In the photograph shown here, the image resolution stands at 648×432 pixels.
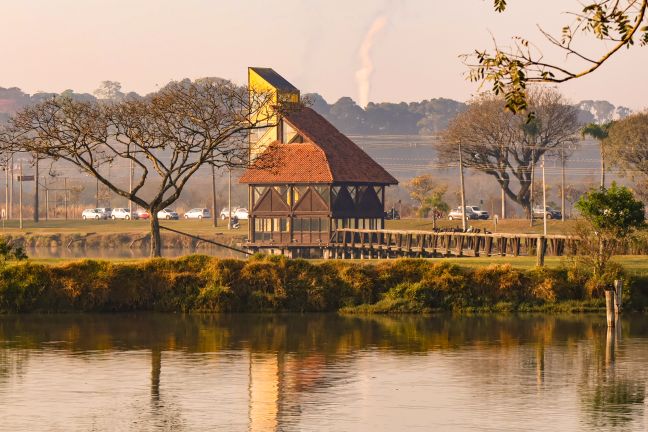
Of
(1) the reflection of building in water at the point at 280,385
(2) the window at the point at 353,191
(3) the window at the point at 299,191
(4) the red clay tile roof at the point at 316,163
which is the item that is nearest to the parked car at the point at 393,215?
(4) the red clay tile roof at the point at 316,163

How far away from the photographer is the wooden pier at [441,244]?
70562 mm

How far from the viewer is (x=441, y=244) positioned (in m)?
85.7

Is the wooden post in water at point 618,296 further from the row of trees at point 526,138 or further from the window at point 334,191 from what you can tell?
the row of trees at point 526,138

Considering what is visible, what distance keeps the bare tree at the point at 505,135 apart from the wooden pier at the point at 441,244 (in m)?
36.8

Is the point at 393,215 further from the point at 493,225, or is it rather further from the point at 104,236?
the point at 104,236

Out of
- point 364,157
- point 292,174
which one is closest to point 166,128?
point 292,174

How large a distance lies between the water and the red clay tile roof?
55.1 meters

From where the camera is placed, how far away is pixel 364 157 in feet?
352

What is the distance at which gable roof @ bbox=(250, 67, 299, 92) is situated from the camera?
328 ft

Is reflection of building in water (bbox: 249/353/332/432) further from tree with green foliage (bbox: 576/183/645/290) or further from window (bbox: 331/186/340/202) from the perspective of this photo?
window (bbox: 331/186/340/202)

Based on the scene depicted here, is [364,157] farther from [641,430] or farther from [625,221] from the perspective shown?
[641,430]

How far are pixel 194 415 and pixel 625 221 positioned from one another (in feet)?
86.9

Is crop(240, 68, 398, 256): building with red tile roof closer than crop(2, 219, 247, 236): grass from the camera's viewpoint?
Yes

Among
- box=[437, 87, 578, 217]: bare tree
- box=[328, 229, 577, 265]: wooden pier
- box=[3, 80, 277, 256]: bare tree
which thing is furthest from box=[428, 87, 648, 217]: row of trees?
box=[3, 80, 277, 256]: bare tree
